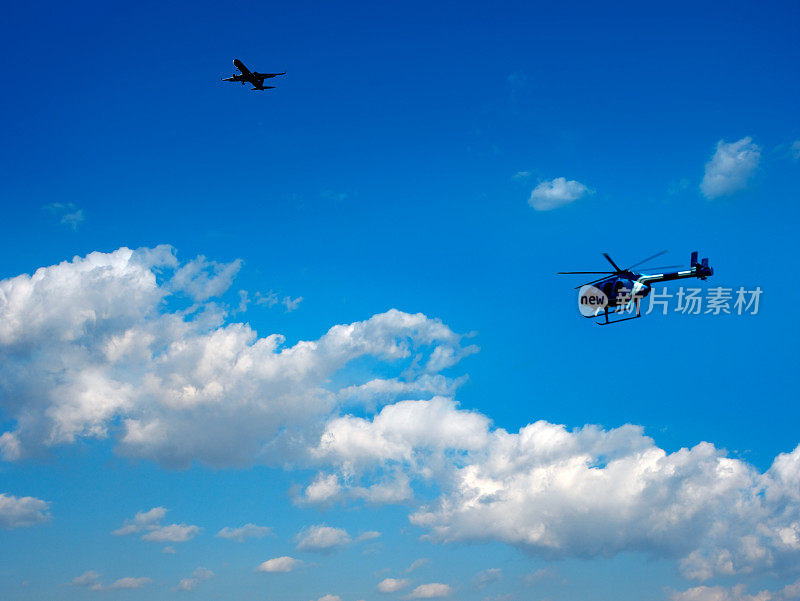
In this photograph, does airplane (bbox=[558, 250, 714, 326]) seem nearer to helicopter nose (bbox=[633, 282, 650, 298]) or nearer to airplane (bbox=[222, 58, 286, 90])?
helicopter nose (bbox=[633, 282, 650, 298])

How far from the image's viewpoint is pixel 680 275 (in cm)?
11994

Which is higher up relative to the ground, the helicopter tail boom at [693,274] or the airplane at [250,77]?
the airplane at [250,77]

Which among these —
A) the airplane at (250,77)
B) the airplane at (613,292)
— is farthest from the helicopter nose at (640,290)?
the airplane at (250,77)

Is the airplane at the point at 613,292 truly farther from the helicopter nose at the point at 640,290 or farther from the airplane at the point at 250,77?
the airplane at the point at 250,77

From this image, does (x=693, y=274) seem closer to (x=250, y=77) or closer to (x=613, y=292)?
(x=613, y=292)

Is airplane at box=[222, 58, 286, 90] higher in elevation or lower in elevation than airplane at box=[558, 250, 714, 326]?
higher

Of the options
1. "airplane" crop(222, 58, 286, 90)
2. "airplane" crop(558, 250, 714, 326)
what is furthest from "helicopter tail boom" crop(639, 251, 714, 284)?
"airplane" crop(222, 58, 286, 90)

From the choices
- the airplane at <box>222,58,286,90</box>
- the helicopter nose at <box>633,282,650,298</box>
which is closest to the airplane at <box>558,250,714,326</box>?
the helicopter nose at <box>633,282,650,298</box>

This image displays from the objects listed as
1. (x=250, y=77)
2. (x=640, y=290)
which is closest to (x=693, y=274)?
(x=640, y=290)

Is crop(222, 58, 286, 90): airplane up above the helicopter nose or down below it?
above

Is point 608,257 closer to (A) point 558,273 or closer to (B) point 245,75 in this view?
(A) point 558,273

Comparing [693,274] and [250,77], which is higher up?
[250,77]

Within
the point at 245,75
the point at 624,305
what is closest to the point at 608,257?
the point at 624,305

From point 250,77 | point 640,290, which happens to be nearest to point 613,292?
point 640,290
